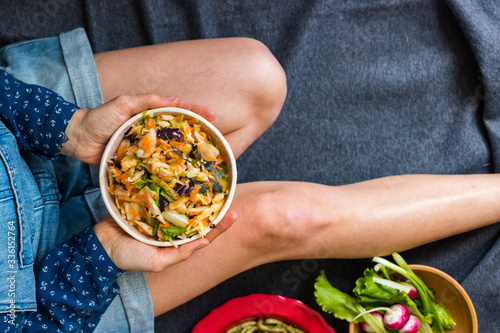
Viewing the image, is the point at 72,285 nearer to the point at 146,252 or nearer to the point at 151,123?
the point at 146,252

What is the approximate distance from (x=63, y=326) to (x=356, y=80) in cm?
113

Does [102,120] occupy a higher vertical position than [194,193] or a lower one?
higher

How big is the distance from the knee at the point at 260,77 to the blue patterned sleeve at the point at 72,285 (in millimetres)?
502

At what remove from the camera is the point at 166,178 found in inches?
32.6

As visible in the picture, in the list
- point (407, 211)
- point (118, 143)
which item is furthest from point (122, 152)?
point (407, 211)

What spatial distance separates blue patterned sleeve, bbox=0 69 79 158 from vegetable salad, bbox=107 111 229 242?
15 cm

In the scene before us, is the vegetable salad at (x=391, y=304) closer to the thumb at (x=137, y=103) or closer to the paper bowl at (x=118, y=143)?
the paper bowl at (x=118, y=143)

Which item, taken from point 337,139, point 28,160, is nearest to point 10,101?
point 28,160

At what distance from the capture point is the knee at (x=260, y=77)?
1.11m

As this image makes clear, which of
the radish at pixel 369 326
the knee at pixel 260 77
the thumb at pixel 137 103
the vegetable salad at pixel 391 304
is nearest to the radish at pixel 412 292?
the vegetable salad at pixel 391 304

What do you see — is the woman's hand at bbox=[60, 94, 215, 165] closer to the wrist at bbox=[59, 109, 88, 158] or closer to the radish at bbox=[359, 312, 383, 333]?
the wrist at bbox=[59, 109, 88, 158]

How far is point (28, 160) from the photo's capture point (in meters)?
1.04

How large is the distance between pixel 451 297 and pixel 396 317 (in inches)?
7.1

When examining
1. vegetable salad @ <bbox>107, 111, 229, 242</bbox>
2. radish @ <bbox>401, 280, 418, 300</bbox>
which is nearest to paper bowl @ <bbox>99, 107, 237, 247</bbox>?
vegetable salad @ <bbox>107, 111, 229, 242</bbox>
